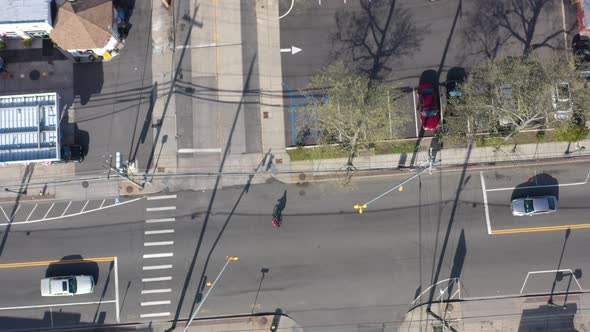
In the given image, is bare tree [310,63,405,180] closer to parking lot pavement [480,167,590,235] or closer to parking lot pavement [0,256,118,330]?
parking lot pavement [480,167,590,235]

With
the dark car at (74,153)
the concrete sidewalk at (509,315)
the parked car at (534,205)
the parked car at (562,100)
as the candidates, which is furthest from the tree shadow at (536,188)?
the dark car at (74,153)

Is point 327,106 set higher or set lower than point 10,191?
higher

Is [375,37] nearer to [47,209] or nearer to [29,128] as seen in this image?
[29,128]

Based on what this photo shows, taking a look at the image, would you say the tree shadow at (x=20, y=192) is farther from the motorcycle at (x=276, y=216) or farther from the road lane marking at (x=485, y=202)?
the road lane marking at (x=485, y=202)

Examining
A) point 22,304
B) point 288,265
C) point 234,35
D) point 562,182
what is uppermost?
point 234,35

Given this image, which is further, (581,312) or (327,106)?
(581,312)


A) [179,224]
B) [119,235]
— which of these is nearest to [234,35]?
[179,224]

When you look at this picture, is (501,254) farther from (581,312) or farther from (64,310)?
(64,310)
